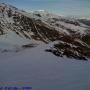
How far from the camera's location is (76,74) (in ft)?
109

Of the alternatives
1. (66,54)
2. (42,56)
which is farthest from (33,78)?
(66,54)

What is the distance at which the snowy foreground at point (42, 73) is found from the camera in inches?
1059

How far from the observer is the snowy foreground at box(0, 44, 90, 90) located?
88.2 ft

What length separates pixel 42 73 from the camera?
33.8 metres

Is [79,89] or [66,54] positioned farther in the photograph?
[66,54]

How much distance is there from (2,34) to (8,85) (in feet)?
137

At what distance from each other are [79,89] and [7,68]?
41.6 feet

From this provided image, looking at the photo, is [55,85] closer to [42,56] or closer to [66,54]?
[42,56]

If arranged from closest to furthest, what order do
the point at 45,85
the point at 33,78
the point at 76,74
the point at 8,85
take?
the point at 8,85 → the point at 45,85 → the point at 33,78 → the point at 76,74

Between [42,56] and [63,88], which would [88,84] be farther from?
[42,56]

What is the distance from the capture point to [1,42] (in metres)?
55.0

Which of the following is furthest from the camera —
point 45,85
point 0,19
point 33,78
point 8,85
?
point 0,19

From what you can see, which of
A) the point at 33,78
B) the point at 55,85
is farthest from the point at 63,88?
the point at 33,78

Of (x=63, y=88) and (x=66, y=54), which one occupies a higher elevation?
(x=63, y=88)
